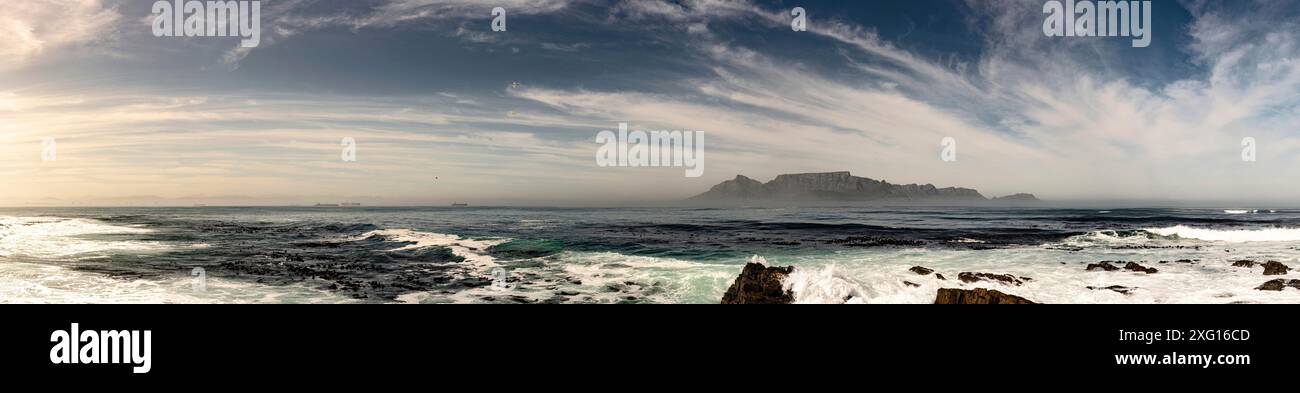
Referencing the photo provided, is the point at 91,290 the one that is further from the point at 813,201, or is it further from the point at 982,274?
the point at 813,201

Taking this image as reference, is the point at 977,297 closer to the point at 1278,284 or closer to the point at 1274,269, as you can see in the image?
the point at 1278,284

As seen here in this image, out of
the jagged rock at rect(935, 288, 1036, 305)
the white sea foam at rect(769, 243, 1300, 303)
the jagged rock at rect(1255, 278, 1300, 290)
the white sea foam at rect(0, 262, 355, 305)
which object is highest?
the jagged rock at rect(935, 288, 1036, 305)

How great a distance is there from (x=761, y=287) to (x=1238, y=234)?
134 feet

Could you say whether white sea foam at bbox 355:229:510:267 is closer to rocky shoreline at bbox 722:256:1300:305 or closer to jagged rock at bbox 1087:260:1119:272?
rocky shoreline at bbox 722:256:1300:305

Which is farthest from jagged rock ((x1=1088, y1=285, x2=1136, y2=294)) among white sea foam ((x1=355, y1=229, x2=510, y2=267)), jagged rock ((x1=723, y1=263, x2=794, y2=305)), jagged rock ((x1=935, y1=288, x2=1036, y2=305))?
white sea foam ((x1=355, y1=229, x2=510, y2=267))

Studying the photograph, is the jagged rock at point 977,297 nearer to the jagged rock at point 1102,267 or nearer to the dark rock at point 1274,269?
the jagged rock at point 1102,267

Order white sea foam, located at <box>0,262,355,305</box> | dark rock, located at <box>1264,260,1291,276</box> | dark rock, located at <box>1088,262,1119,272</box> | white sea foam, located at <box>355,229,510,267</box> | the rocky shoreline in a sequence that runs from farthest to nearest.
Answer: white sea foam, located at <box>355,229,510,267</box>
dark rock, located at <box>1088,262,1119,272</box>
dark rock, located at <box>1264,260,1291,276</box>
white sea foam, located at <box>0,262,355,305</box>
the rocky shoreline

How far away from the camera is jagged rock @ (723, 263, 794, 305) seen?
47.1 feet

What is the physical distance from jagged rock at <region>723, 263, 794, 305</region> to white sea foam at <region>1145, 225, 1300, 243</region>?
3353 centimetres

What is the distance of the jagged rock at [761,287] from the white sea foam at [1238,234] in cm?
3353

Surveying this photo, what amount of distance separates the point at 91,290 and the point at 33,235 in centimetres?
2870

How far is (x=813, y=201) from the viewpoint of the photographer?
126 m
